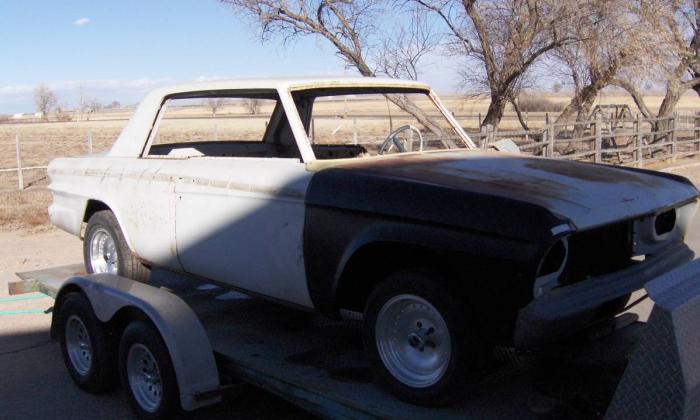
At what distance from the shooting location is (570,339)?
11.0 ft

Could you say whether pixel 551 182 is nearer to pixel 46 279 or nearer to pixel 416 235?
pixel 416 235

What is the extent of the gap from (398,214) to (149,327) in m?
1.56

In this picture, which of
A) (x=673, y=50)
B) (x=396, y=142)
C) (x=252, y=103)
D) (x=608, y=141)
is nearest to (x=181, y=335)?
(x=396, y=142)

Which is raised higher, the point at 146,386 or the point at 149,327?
the point at 149,327

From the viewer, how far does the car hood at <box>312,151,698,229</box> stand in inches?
116

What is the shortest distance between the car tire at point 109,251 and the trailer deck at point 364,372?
0.92 metres

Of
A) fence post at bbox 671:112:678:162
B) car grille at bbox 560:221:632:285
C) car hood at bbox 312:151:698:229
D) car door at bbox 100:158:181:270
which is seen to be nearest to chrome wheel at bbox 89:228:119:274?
car door at bbox 100:158:181:270

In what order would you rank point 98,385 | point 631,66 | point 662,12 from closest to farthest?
point 98,385, point 631,66, point 662,12

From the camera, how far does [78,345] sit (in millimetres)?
4512

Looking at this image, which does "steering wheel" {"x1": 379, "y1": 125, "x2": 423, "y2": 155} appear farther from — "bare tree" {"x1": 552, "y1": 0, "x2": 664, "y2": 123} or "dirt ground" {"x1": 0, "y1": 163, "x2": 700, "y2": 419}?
"bare tree" {"x1": 552, "y1": 0, "x2": 664, "y2": 123}

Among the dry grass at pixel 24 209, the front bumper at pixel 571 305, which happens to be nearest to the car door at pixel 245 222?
the front bumper at pixel 571 305

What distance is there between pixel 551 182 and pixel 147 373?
2362 mm

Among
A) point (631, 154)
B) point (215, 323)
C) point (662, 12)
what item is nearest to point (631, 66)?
point (662, 12)

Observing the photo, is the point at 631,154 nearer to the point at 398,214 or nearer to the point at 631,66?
the point at 631,66
